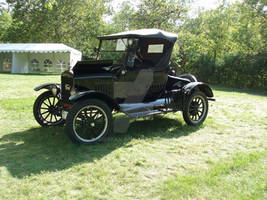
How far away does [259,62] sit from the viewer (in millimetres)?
15656

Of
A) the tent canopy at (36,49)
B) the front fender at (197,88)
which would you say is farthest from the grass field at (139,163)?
the tent canopy at (36,49)

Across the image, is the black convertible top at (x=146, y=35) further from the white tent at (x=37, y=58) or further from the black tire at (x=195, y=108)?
the white tent at (x=37, y=58)

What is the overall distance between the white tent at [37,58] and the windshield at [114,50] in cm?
1578

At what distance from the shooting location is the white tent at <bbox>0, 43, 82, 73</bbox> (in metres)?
20.8

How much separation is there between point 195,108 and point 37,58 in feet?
69.1

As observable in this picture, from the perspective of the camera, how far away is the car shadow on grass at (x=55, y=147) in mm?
3283

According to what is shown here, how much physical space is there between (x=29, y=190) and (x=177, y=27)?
69.6 feet

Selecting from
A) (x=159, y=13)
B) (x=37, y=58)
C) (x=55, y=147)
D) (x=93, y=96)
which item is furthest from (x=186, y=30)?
(x=55, y=147)

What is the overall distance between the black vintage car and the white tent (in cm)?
1623

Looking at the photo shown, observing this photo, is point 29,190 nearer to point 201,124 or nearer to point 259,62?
point 201,124

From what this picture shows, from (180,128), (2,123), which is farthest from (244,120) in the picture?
(2,123)

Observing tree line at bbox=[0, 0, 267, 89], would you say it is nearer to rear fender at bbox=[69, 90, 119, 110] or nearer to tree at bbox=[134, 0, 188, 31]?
tree at bbox=[134, 0, 188, 31]

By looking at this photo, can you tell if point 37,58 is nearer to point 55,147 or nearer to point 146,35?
point 146,35

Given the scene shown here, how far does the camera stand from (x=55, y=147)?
3.92 meters
